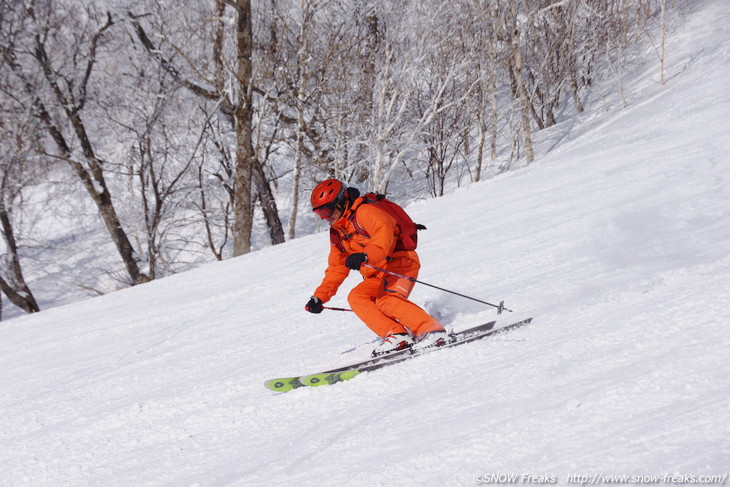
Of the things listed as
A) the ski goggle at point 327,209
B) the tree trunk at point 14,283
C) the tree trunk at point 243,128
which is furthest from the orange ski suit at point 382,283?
the tree trunk at point 14,283

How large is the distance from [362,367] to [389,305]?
53 cm

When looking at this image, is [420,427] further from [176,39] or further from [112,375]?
[176,39]

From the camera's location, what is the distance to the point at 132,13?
1444 cm

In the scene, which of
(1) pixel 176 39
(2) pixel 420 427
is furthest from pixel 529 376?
(1) pixel 176 39

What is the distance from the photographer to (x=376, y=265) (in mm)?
3633

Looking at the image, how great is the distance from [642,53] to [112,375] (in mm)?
28116

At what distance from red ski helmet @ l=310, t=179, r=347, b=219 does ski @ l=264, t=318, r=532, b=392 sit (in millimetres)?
1152

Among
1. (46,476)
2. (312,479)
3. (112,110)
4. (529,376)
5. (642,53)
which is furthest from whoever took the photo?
(642,53)

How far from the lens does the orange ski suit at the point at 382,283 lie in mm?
3652

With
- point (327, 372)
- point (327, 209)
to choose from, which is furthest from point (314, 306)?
point (327, 209)

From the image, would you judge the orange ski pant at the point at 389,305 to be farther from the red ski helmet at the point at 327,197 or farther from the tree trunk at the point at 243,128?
the tree trunk at the point at 243,128

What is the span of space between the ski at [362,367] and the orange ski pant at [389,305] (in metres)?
0.19

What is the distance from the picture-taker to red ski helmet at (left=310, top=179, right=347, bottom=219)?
3674 mm

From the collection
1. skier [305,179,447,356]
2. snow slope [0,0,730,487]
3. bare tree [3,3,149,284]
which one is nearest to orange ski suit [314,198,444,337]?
skier [305,179,447,356]
